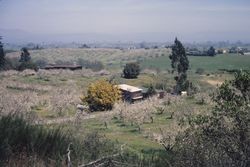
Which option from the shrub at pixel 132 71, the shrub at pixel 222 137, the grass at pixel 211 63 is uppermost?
the shrub at pixel 222 137

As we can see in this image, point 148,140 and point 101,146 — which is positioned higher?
point 101,146

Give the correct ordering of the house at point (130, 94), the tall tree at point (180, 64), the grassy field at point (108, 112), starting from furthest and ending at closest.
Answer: the tall tree at point (180, 64)
the house at point (130, 94)
the grassy field at point (108, 112)

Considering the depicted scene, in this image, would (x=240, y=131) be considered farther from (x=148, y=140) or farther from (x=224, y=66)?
(x=224, y=66)

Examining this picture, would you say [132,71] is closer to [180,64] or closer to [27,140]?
[180,64]

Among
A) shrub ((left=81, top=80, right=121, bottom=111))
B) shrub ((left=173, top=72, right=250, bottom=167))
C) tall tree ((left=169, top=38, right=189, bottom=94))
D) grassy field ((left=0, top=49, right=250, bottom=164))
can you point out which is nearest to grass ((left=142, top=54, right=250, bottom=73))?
grassy field ((left=0, top=49, right=250, bottom=164))

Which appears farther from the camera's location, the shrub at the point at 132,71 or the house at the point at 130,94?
the shrub at the point at 132,71

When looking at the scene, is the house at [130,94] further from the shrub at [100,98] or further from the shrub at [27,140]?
the shrub at [27,140]

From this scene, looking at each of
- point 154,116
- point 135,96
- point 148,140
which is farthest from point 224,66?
point 148,140

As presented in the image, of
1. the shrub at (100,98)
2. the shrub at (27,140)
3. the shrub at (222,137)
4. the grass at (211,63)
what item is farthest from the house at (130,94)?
the grass at (211,63)

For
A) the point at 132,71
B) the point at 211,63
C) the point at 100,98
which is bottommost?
the point at 211,63

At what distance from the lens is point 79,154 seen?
34.9 ft

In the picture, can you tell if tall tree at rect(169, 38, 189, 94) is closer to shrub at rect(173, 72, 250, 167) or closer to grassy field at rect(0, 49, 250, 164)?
grassy field at rect(0, 49, 250, 164)

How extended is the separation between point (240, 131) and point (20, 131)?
5.67 meters

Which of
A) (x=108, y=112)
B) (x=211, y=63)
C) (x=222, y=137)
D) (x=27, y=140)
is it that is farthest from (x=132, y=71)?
(x=27, y=140)
